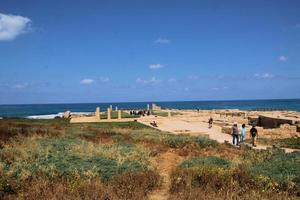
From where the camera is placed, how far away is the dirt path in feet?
29.6

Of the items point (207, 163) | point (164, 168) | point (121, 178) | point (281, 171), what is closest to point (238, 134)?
point (164, 168)

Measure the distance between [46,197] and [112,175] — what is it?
9.03 ft

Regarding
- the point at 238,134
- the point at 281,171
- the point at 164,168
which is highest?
the point at 238,134

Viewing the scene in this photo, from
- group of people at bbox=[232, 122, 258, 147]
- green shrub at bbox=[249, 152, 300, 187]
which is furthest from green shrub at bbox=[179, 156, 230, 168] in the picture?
group of people at bbox=[232, 122, 258, 147]

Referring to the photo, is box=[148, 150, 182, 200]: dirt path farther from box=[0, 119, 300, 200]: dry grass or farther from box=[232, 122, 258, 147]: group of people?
box=[232, 122, 258, 147]: group of people

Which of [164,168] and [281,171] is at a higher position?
[281,171]

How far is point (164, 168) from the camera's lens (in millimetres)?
12859

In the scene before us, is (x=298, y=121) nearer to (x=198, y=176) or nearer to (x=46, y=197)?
(x=198, y=176)

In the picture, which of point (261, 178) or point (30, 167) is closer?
point (261, 178)

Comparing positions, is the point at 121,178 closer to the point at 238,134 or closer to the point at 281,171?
the point at 281,171

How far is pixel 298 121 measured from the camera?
104ft

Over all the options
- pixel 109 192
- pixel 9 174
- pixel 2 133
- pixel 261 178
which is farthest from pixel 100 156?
pixel 2 133

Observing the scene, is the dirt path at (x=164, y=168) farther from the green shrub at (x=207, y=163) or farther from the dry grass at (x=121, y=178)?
the green shrub at (x=207, y=163)

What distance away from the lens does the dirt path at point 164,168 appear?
9.03 meters
